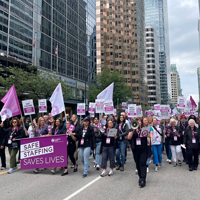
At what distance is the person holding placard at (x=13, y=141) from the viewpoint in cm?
850

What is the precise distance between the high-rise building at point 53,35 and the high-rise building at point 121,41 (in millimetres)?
34737

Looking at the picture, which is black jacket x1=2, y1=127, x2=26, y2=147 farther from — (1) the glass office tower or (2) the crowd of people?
(1) the glass office tower

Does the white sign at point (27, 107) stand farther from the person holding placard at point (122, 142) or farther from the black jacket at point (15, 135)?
the person holding placard at point (122, 142)

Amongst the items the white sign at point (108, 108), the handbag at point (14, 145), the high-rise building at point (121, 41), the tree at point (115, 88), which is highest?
the high-rise building at point (121, 41)

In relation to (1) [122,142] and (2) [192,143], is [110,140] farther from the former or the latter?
(2) [192,143]

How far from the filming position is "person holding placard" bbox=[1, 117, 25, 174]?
8.50 metres

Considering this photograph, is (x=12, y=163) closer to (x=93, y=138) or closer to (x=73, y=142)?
(x=73, y=142)

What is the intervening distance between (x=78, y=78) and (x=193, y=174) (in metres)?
40.8

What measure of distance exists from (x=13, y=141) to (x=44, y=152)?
135cm

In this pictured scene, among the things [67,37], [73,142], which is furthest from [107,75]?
[73,142]

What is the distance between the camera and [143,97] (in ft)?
333

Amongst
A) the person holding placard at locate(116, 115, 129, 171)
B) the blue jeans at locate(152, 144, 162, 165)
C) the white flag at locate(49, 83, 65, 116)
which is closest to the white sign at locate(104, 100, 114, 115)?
the white flag at locate(49, 83, 65, 116)

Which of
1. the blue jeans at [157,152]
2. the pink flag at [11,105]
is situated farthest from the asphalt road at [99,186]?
the pink flag at [11,105]

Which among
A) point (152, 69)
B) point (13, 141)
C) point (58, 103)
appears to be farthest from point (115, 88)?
point (152, 69)
